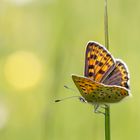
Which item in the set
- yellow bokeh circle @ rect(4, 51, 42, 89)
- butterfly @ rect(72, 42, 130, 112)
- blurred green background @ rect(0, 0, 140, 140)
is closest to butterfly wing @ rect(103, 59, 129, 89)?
butterfly @ rect(72, 42, 130, 112)

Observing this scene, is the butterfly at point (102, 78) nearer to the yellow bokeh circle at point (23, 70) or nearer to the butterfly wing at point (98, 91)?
the butterfly wing at point (98, 91)

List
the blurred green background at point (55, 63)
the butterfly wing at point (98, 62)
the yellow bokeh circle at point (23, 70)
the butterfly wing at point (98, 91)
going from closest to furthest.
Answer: the butterfly wing at point (98, 91), the butterfly wing at point (98, 62), the blurred green background at point (55, 63), the yellow bokeh circle at point (23, 70)

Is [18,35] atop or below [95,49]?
atop

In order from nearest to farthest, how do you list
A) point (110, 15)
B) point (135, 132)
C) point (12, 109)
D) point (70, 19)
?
point (135, 132) → point (12, 109) → point (70, 19) → point (110, 15)

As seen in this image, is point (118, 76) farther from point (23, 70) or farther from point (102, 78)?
point (23, 70)

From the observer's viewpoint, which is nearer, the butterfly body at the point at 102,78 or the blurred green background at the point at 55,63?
the butterfly body at the point at 102,78

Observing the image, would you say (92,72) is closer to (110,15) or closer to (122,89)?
(122,89)

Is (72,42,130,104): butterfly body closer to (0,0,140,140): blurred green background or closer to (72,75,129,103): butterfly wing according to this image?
(72,75,129,103): butterfly wing

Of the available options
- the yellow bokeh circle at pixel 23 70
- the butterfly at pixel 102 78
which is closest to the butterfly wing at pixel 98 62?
the butterfly at pixel 102 78

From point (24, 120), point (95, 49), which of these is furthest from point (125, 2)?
point (95, 49)
